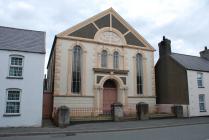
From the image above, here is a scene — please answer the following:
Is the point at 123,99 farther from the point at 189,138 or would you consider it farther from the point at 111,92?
the point at 189,138

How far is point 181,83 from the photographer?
23.9m

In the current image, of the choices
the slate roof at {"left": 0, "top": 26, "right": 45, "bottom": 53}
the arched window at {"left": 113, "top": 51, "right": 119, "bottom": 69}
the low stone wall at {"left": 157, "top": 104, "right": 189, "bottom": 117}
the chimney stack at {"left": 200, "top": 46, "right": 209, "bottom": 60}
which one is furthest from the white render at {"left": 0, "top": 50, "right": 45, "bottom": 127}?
the chimney stack at {"left": 200, "top": 46, "right": 209, "bottom": 60}

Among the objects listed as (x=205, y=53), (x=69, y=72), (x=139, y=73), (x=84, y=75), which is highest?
(x=205, y=53)

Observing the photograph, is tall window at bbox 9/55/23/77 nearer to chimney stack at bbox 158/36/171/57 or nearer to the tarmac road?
the tarmac road

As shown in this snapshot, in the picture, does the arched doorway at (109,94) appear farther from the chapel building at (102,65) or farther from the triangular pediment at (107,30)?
the triangular pediment at (107,30)

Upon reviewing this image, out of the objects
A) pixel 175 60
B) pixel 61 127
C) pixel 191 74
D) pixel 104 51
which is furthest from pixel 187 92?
pixel 61 127

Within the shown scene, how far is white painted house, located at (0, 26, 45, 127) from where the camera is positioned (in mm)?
14756

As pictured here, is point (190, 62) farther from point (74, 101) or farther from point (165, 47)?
point (74, 101)

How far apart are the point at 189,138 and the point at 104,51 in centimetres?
1480

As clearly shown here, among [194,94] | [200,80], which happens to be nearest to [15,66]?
[194,94]

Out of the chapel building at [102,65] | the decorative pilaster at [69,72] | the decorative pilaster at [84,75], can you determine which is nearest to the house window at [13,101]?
the chapel building at [102,65]

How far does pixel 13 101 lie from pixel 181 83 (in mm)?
18292

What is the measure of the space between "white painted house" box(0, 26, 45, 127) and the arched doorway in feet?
27.7

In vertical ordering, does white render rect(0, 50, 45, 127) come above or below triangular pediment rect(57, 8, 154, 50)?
below
